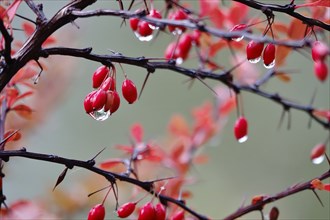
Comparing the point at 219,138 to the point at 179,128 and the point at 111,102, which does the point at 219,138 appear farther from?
the point at 111,102

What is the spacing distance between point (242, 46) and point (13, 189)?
189 cm

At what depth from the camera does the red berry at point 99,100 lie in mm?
613

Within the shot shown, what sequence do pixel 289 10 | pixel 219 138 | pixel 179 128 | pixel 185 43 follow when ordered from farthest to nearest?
pixel 219 138 → pixel 179 128 → pixel 185 43 → pixel 289 10

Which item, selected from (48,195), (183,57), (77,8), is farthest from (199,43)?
(48,195)

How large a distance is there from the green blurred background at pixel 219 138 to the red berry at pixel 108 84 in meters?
1.79

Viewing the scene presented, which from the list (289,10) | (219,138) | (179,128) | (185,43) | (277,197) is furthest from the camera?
(219,138)

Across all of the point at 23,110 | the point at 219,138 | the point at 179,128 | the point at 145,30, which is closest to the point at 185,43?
the point at 145,30

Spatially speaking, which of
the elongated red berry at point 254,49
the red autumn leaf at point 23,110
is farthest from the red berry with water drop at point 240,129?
the red autumn leaf at point 23,110

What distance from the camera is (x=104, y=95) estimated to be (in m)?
0.62

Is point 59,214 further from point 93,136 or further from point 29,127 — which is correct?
point 93,136

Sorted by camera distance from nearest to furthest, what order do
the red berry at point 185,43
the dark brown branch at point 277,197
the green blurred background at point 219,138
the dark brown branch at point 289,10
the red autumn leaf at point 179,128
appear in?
the dark brown branch at point 289,10
the dark brown branch at point 277,197
the red berry at point 185,43
the red autumn leaf at point 179,128
the green blurred background at point 219,138

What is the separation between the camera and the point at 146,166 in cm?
148

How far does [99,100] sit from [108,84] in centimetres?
3

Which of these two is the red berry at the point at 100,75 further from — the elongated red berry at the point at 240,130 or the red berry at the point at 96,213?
the elongated red berry at the point at 240,130
